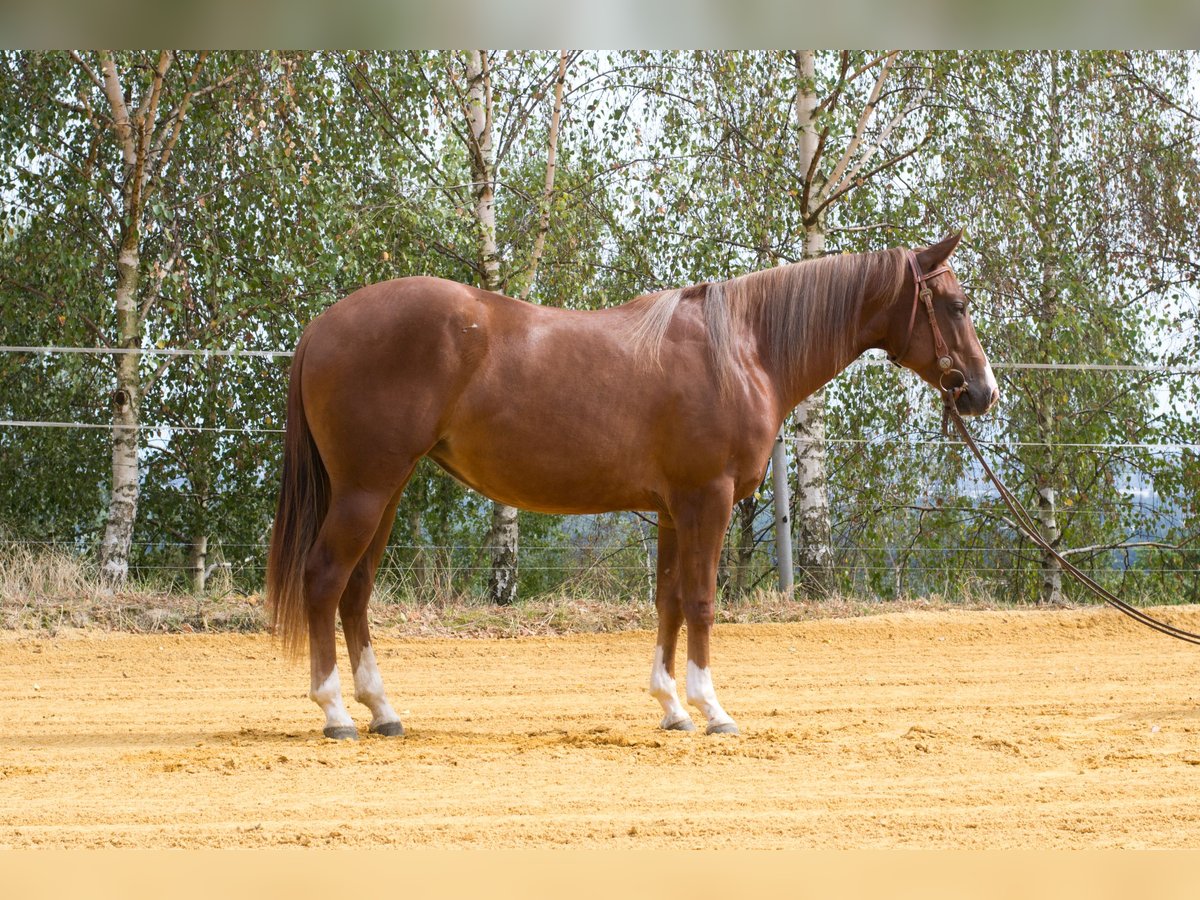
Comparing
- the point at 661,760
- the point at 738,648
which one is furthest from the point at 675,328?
the point at 738,648

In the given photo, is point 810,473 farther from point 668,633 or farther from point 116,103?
point 116,103

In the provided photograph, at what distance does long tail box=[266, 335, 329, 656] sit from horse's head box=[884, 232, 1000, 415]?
2.63m

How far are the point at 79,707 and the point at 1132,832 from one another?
457 centimetres

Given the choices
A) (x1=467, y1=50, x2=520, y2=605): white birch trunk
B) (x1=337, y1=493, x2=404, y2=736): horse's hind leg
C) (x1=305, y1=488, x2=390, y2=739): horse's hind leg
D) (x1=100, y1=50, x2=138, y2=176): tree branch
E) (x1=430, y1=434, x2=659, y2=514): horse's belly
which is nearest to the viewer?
(x1=305, y1=488, x2=390, y2=739): horse's hind leg

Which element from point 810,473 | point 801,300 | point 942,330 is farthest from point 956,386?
point 810,473

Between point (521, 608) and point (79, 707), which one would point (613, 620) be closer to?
point (521, 608)

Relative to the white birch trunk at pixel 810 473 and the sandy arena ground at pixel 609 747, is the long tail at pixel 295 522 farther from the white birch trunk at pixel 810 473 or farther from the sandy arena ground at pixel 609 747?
the white birch trunk at pixel 810 473

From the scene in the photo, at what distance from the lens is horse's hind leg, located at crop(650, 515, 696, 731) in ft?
15.7

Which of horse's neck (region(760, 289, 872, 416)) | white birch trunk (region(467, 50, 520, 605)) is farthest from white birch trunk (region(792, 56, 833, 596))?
horse's neck (region(760, 289, 872, 416))

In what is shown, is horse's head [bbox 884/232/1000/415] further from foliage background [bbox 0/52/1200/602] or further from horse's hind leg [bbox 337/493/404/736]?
foliage background [bbox 0/52/1200/602]

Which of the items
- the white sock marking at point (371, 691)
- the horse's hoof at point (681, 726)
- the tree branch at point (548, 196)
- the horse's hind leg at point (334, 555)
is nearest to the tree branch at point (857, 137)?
the tree branch at point (548, 196)

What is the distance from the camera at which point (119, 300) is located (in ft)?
27.7

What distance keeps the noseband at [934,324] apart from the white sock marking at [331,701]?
9.50 feet

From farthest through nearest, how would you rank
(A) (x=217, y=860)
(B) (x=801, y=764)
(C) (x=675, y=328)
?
(C) (x=675, y=328) → (B) (x=801, y=764) → (A) (x=217, y=860)
